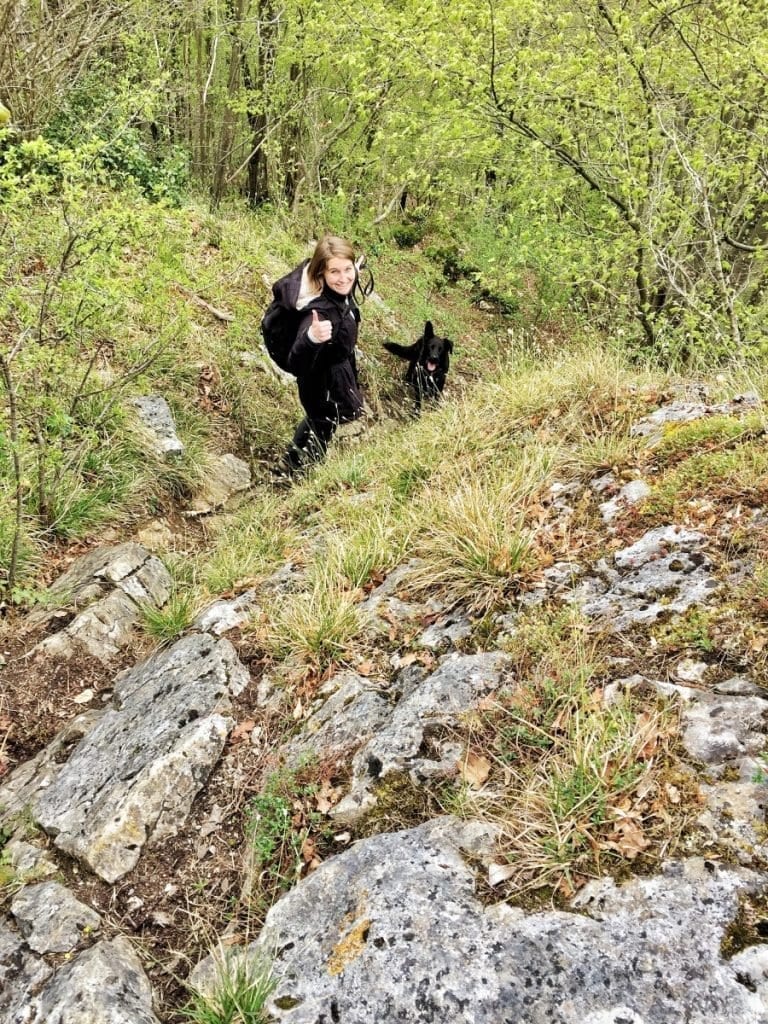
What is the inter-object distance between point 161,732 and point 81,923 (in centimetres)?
81

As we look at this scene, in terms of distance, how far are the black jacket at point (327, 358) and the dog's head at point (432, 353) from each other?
3276mm

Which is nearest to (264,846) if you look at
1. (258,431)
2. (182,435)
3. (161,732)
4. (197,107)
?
(161,732)

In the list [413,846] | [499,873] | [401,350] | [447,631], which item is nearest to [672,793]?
[499,873]

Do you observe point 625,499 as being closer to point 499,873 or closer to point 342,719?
point 342,719

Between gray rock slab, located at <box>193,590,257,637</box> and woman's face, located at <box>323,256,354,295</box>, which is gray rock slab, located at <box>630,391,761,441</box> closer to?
woman's face, located at <box>323,256,354,295</box>

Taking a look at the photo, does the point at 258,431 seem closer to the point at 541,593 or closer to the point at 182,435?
the point at 182,435

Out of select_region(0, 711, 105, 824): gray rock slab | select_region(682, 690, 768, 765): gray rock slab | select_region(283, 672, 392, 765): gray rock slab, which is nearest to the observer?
select_region(682, 690, 768, 765): gray rock slab

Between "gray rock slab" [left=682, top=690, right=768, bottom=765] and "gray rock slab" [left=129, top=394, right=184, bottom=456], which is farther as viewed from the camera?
"gray rock slab" [left=129, top=394, right=184, bottom=456]

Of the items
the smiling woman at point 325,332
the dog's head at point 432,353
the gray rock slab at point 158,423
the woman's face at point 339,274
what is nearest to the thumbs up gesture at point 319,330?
the smiling woman at point 325,332

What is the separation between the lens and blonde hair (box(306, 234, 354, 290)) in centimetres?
470

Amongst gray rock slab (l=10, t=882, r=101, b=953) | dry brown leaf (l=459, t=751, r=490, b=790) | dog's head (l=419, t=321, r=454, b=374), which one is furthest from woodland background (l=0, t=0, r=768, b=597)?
dry brown leaf (l=459, t=751, r=490, b=790)

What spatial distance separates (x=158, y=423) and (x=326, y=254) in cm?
230

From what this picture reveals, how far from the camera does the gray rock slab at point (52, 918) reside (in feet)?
7.00

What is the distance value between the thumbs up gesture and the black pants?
984 millimetres
